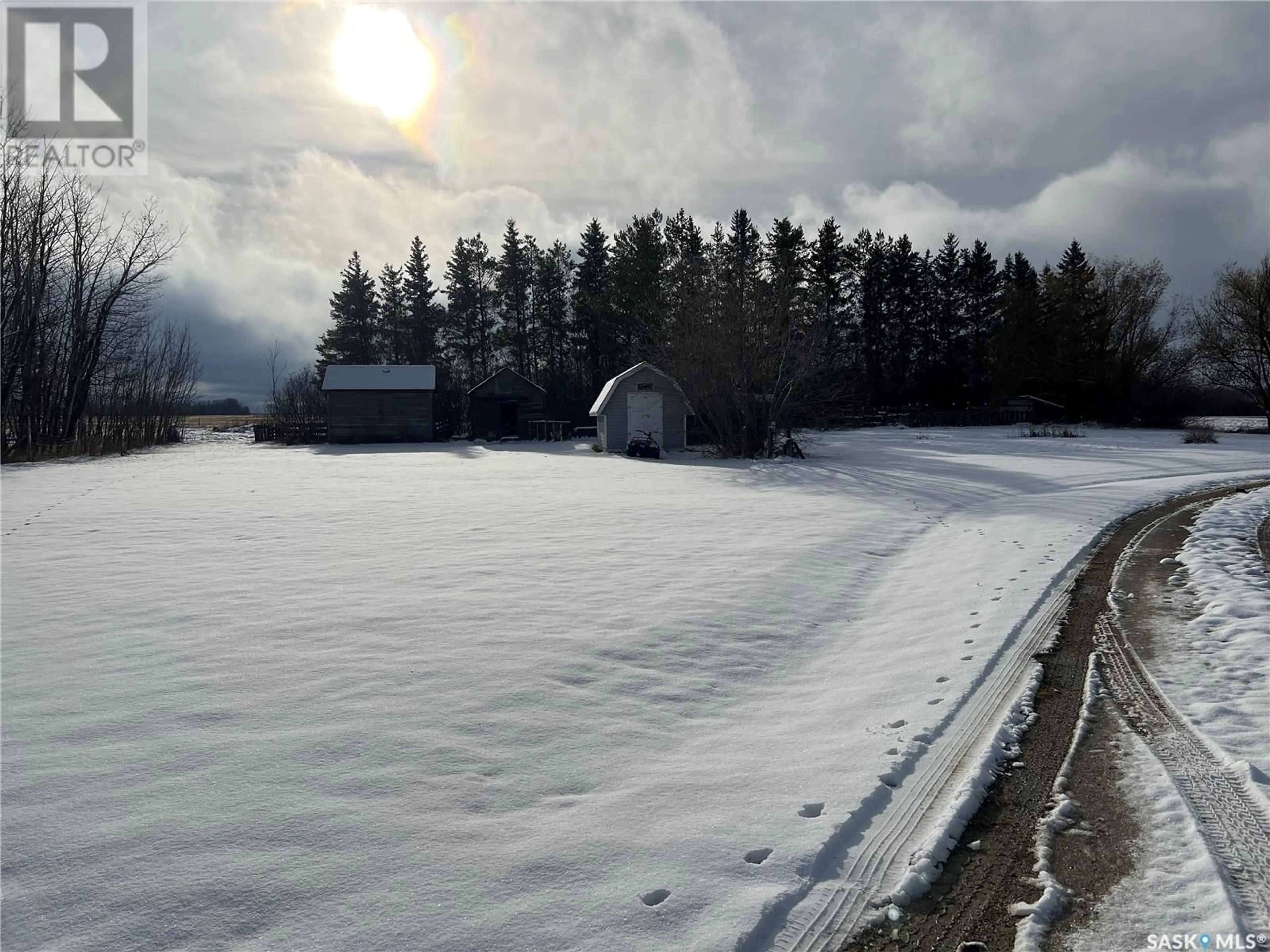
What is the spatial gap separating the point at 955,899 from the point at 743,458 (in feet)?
72.7

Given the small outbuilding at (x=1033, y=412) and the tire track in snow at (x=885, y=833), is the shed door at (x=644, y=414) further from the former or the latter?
the small outbuilding at (x=1033, y=412)

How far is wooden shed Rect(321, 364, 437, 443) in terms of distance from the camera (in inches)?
1451

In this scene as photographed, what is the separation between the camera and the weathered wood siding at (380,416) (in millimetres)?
36906

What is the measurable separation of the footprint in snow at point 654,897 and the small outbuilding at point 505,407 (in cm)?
3626

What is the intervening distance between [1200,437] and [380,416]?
1543 inches

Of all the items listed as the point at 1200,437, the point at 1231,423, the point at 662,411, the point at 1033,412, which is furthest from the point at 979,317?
the point at 662,411

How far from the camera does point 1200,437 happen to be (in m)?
31.1

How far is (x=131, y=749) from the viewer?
3.79 m

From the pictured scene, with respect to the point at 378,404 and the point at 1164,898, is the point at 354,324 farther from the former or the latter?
the point at 1164,898

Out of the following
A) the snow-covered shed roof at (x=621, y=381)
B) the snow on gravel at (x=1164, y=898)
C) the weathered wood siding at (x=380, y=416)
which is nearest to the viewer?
the snow on gravel at (x=1164, y=898)

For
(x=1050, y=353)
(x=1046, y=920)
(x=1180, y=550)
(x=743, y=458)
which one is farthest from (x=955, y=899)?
(x=1050, y=353)

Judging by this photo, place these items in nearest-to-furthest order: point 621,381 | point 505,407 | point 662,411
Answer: point 621,381
point 662,411
point 505,407

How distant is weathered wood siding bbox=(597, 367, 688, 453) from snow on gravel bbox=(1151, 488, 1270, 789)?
817 inches

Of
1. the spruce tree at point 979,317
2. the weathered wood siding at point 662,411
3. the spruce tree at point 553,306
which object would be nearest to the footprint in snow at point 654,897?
the weathered wood siding at point 662,411
